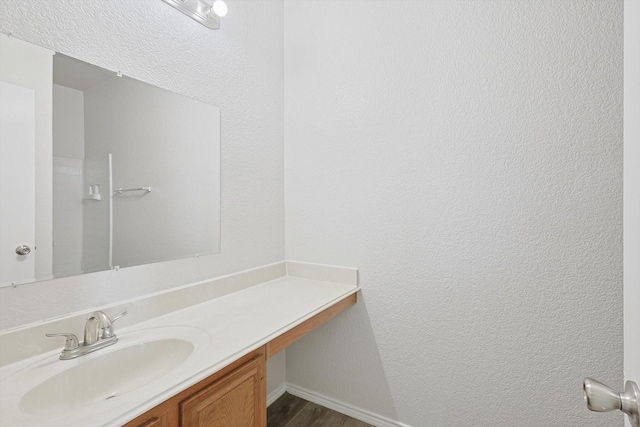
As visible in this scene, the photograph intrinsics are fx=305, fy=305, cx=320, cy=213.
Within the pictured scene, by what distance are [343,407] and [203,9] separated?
2.29 metres

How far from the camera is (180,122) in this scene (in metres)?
1.42

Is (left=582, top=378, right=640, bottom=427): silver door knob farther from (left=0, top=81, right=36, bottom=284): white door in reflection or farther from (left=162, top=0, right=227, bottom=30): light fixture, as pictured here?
(left=162, top=0, right=227, bottom=30): light fixture

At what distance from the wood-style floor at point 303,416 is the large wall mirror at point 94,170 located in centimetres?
109

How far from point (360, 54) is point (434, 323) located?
Result: 153 centimetres

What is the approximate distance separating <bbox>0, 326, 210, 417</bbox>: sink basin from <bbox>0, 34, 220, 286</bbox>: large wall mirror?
0.29m

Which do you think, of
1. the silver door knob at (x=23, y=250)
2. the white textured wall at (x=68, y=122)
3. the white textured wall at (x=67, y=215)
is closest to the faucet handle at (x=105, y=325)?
the white textured wall at (x=67, y=215)

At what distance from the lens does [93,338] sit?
1020mm

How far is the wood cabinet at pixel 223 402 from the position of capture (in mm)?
808

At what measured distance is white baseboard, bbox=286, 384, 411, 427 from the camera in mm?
1706

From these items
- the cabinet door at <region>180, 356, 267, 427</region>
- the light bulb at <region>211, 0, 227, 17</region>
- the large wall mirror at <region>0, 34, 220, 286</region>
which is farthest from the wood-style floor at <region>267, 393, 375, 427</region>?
the light bulb at <region>211, 0, 227, 17</region>

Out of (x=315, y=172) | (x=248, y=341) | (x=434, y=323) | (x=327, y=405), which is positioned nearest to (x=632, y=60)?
(x=248, y=341)

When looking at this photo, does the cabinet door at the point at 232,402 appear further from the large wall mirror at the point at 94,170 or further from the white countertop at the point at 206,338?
the large wall mirror at the point at 94,170

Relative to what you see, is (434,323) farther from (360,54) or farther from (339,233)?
(360,54)

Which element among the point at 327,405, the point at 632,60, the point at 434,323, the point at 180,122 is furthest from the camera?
the point at 327,405
